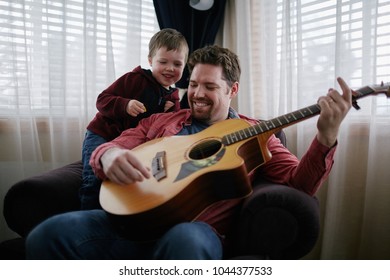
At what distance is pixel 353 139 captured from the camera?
1.64 m

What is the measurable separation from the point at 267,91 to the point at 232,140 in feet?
3.17

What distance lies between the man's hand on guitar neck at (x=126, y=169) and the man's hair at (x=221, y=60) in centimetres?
58

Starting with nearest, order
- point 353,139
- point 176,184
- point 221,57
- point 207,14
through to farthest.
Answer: point 176,184
point 221,57
point 353,139
point 207,14

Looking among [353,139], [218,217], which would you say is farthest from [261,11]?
[218,217]

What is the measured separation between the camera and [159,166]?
1.06 metres

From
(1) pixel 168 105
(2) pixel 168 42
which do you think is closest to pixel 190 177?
(1) pixel 168 105

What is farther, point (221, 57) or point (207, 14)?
point (207, 14)

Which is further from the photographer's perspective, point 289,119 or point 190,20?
point 190,20

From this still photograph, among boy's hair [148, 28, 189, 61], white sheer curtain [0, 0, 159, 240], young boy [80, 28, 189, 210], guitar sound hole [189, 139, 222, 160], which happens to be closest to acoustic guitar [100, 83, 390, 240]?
guitar sound hole [189, 139, 222, 160]

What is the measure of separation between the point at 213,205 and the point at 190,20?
1.48m

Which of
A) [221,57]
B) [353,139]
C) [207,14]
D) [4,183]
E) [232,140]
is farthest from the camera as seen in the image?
[207,14]

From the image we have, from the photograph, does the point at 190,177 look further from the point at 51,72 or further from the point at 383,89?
the point at 51,72

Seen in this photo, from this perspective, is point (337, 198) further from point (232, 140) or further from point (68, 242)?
point (68, 242)

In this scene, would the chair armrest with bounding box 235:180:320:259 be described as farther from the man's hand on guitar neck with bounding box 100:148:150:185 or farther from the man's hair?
the man's hair
